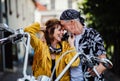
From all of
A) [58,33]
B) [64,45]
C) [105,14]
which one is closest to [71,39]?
[64,45]

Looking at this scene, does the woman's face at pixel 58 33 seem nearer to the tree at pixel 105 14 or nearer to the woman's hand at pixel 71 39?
the woman's hand at pixel 71 39

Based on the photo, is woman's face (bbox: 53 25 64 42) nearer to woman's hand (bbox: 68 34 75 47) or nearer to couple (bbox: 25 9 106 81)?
couple (bbox: 25 9 106 81)

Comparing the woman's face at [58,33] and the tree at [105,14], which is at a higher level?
the woman's face at [58,33]

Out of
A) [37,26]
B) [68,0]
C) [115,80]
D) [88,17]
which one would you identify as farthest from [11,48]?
[68,0]

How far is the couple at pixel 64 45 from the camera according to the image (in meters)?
4.21

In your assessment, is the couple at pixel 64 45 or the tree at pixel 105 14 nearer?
the couple at pixel 64 45

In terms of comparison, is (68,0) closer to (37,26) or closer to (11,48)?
(11,48)

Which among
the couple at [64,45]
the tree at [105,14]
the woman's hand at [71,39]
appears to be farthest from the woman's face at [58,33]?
the tree at [105,14]

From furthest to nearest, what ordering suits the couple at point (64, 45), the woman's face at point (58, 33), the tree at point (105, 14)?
the tree at point (105, 14) → the woman's face at point (58, 33) → the couple at point (64, 45)

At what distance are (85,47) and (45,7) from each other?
73.5m

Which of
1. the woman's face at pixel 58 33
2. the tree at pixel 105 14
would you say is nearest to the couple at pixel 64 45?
the woman's face at pixel 58 33

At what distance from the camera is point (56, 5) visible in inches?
3007

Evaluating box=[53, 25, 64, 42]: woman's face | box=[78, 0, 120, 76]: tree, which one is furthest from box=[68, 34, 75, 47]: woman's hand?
box=[78, 0, 120, 76]: tree

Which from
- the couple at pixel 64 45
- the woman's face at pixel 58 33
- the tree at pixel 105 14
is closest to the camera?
the couple at pixel 64 45
